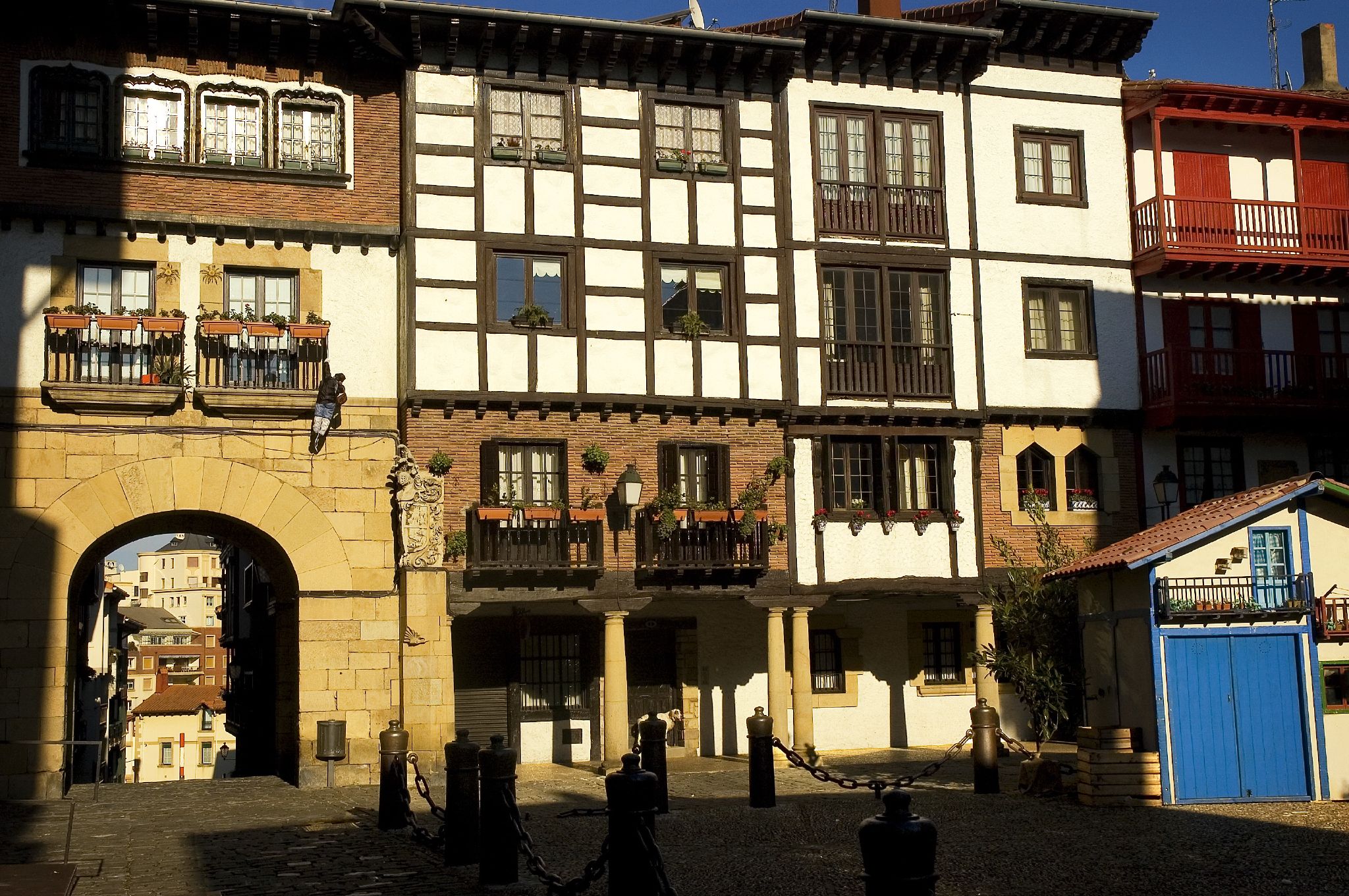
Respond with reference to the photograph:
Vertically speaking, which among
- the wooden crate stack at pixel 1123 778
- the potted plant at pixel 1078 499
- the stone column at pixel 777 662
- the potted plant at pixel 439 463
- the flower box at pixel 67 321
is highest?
the flower box at pixel 67 321

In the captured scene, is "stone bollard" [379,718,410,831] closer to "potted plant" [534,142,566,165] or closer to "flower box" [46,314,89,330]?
"flower box" [46,314,89,330]

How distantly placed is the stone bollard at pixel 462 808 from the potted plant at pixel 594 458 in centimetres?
1081

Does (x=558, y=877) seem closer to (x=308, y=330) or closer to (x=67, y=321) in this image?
(x=308, y=330)

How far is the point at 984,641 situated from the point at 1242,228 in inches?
380

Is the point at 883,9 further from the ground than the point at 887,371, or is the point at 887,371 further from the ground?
the point at 883,9

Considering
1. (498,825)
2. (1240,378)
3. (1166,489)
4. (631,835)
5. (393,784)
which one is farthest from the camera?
(1240,378)

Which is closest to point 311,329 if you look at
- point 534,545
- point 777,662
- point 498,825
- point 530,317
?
point 530,317

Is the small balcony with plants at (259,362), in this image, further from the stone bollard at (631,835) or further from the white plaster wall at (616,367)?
the stone bollard at (631,835)

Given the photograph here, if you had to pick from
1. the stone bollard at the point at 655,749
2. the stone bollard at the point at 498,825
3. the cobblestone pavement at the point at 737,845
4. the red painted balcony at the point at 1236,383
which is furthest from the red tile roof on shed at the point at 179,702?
the stone bollard at the point at 498,825

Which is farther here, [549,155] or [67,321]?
[549,155]

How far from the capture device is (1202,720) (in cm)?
1956

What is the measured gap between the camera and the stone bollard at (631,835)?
10883 mm

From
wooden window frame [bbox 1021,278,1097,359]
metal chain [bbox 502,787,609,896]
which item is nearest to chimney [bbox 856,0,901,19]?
wooden window frame [bbox 1021,278,1097,359]

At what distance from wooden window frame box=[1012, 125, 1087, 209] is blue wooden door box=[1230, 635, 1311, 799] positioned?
11.4 m
